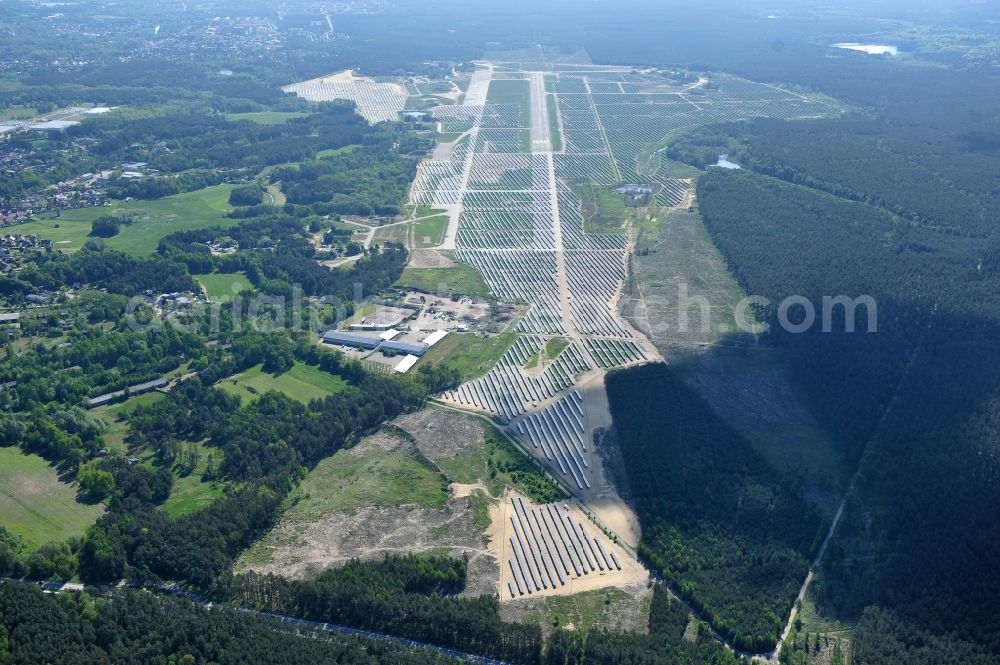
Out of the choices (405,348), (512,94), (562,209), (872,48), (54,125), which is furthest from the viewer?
(872,48)

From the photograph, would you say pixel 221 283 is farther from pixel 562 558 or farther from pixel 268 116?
pixel 268 116

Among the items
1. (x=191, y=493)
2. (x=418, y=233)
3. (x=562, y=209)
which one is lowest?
(x=191, y=493)

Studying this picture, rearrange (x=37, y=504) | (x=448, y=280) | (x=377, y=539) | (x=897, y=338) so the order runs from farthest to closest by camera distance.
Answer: (x=448, y=280), (x=897, y=338), (x=37, y=504), (x=377, y=539)

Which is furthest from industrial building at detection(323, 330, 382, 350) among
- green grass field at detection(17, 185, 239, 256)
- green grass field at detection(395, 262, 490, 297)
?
green grass field at detection(17, 185, 239, 256)

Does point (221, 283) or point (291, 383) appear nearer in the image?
point (291, 383)

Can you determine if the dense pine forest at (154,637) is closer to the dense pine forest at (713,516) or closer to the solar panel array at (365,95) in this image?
the dense pine forest at (713,516)

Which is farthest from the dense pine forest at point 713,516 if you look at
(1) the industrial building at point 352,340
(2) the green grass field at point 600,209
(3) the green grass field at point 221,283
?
(2) the green grass field at point 600,209

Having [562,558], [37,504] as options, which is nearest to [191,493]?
[37,504]

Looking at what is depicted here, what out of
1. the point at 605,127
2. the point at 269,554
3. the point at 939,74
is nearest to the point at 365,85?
the point at 605,127
